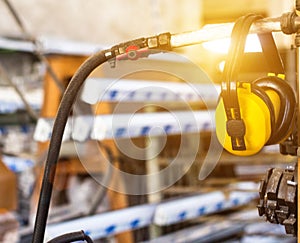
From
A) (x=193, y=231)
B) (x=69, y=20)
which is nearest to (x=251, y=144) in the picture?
(x=193, y=231)

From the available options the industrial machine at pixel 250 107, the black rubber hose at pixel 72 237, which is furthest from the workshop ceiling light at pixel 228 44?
the black rubber hose at pixel 72 237

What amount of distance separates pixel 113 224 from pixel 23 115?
0.88 meters

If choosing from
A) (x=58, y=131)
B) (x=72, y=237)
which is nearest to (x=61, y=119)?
(x=58, y=131)

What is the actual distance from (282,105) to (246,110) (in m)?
0.08

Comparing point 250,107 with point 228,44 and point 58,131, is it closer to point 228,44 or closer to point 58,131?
point 228,44

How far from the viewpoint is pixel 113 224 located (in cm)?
202

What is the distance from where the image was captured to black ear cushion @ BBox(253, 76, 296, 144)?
0.74 metres

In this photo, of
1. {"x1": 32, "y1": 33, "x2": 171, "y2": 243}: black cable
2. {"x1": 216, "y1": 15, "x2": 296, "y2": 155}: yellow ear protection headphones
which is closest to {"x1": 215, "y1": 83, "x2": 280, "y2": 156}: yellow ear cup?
{"x1": 216, "y1": 15, "x2": 296, "y2": 155}: yellow ear protection headphones

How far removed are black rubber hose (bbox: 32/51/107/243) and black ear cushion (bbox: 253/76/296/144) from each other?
0.85 ft

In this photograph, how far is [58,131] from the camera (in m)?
0.88

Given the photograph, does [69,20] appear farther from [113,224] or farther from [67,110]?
[67,110]

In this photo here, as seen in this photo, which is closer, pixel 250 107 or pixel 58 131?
pixel 250 107

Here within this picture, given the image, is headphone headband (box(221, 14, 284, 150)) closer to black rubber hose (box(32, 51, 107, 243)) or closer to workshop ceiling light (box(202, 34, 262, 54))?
workshop ceiling light (box(202, 34, 262, 54))

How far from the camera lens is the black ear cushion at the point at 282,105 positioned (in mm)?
735
